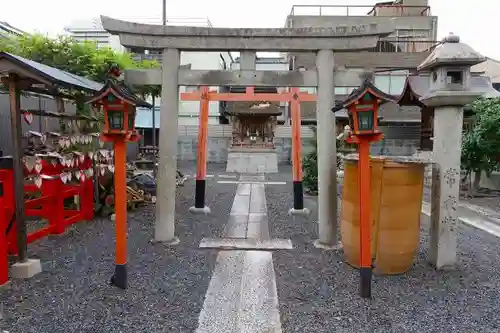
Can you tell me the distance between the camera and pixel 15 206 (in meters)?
4.56

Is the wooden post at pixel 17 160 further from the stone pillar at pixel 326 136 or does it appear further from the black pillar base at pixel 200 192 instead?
the black pillar base at pixel 200 192

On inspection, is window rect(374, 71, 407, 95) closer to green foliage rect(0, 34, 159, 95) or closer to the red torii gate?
the red torii gate

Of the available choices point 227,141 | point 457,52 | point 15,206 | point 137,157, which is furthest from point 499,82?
point 15,206

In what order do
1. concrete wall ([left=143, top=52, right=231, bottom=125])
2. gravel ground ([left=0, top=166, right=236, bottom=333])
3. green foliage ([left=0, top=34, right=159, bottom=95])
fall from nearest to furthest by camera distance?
1. gravel ground ([left=0, top=166, right=236, bottom=333])
2. green foliage ([left=0, top=34, right=159, bottom=95])
3. concrete wall ([left=143, top=52, right=231, bottom=125])

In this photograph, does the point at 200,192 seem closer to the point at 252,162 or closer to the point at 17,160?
the point at 17,160

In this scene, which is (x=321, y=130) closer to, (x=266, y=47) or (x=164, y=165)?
(x=266, y=47)

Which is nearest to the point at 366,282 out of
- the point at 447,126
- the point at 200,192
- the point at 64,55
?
the point at 447,126

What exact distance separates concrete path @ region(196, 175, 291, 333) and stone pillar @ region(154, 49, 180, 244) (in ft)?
2.20

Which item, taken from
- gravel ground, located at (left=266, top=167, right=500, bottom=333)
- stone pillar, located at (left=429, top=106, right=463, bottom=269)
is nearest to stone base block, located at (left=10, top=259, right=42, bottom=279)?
gravel ground, located at (left=266, top=167, right=500, bottom=333)

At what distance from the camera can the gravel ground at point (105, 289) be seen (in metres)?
3.48

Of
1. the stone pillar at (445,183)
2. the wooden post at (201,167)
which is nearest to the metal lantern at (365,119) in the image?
the stone pillar at (445,183)

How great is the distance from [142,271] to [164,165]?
5.62 ft

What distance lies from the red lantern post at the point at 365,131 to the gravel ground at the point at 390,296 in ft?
1.13

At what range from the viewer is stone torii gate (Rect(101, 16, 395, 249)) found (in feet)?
18.7
